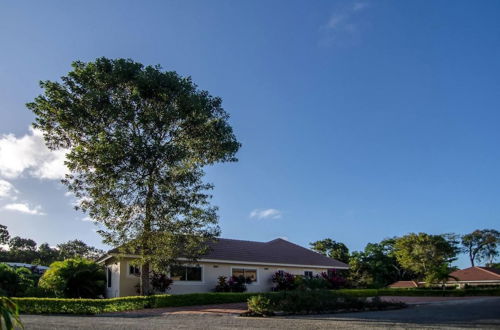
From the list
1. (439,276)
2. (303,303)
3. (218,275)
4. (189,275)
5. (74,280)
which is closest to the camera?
(303,303)

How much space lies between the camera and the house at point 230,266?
24.5 metres

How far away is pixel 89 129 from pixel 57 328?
11.6 metres

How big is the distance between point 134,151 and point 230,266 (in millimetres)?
11184

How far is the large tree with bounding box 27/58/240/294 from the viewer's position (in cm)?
2088

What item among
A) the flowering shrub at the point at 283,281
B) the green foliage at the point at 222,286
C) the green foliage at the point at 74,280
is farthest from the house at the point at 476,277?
the green foliage at the point at 74,280

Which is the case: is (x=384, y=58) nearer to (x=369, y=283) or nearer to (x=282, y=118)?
(x=282, y=118)

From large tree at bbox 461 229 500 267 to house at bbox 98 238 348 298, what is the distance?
45.8 meters

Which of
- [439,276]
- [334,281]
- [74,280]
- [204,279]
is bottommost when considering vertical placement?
[439,276]

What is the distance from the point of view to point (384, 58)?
17.6 metres

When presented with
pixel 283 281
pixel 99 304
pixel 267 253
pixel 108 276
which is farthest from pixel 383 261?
pixel 99 304

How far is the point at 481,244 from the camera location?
69.9 meters

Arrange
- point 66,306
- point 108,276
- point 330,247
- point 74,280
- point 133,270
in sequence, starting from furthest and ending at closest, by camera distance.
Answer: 1. point 330,247
2. point 108,276
3. point 133,270
4. point 74,280
5. point 66,306

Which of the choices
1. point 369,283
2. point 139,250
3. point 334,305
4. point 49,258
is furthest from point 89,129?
point 49,258

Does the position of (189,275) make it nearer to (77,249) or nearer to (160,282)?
(160,282)
